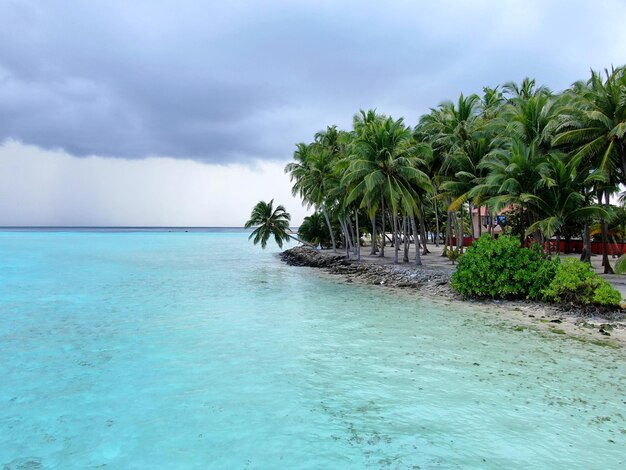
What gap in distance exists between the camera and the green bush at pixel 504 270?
596 inches

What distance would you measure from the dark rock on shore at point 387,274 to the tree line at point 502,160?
2439mm

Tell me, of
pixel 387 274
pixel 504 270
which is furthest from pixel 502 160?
pixel 387 274

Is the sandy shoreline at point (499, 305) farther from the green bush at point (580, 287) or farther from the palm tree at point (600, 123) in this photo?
the palm tree at point (600, 123)

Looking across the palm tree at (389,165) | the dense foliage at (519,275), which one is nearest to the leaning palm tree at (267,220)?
the palm tree at (389,165)

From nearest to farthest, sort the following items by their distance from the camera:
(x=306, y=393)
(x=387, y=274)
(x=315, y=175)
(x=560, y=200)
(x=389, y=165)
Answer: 1. (x=306, y=393)
2. (x=560, y=200)
3. (x=389, y=165)
4. (x=387, y=274)
5. (x=315, y=175)

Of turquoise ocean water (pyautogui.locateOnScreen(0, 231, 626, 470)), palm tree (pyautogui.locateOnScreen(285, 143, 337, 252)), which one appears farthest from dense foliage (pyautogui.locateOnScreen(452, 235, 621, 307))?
palm tree (pyautogui.locateOnScreen(285, 143, 337, 252))

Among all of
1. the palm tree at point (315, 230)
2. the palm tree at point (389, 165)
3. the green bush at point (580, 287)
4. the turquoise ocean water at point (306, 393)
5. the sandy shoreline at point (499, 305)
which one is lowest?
the turquoise ocean water at point (306, 393)

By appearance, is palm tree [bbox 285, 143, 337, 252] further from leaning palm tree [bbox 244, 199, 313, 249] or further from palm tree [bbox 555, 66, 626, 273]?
palm tree [bbox 555, 66, 626, 273]

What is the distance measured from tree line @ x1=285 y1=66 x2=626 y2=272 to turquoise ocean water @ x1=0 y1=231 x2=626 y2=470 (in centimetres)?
636

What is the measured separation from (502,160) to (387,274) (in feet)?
28.5

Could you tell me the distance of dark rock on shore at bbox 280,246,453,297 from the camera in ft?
64.3

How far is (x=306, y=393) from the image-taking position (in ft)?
25.2

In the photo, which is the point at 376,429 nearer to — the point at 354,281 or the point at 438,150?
the point at 354,281

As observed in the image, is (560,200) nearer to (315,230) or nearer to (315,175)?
(315,175)
